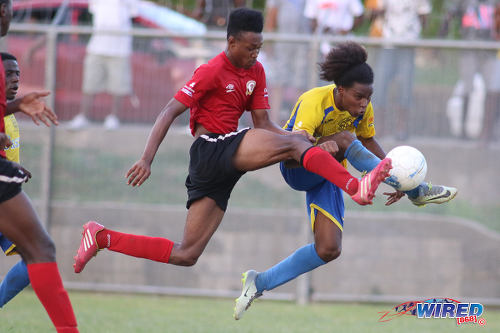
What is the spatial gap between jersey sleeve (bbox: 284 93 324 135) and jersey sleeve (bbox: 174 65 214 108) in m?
0.76

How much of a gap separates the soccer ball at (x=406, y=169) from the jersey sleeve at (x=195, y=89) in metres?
1.44

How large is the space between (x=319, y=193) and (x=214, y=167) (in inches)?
41.1

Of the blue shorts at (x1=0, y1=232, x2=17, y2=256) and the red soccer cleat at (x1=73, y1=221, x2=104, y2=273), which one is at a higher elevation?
the red soccer cleat at (x1=73, y1=221, x2=104, y2=273)

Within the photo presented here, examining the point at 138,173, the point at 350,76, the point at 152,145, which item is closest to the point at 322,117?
the point at 350,76

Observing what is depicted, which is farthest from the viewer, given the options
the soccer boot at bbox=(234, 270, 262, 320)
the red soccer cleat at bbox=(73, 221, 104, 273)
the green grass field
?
the green grass field

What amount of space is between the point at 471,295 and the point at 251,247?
102 inches

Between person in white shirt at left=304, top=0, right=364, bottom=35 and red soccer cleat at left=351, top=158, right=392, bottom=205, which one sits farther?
person in white shirt at left=304, top=0, right=364, bottom=35

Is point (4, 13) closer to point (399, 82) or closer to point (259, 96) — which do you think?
point (259, 96)

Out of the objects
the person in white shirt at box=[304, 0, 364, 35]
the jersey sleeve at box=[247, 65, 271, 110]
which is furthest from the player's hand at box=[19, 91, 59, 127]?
the person in white shirt at box=[304, 0, 364, 35]

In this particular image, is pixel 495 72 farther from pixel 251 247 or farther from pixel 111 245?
pixel 111 245

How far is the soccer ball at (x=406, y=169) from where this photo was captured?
5.05m

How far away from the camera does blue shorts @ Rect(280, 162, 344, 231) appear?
19.0ft

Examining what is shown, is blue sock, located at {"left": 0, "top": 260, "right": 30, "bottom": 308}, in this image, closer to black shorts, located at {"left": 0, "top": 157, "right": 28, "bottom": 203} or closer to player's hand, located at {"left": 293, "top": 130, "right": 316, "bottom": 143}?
black shorts, located at {"left": 0, "top": 157, "right": 28, "bottom": 203}

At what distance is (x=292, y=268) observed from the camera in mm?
5953
